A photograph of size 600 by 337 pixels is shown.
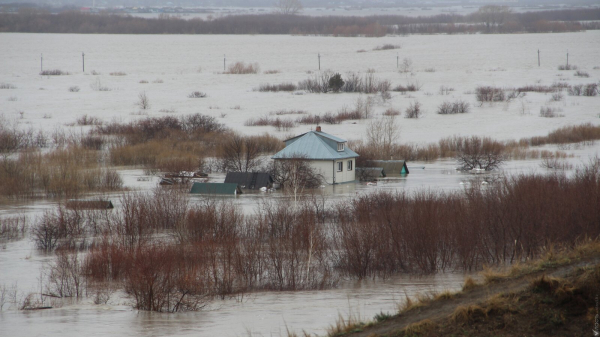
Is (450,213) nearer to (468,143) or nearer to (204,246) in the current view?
(204,246)

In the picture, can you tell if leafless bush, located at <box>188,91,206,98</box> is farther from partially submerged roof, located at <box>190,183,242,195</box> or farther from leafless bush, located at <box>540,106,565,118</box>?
partially submerged roof, located at <box>190,183,242,195</box>

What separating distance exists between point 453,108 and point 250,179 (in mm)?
30583

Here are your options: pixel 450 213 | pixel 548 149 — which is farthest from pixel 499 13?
pixel 450 213

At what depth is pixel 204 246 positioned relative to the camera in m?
21.4

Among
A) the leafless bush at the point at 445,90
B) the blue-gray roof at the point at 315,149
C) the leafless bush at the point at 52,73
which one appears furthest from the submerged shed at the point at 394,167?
the leafless bush at the point at 52,73

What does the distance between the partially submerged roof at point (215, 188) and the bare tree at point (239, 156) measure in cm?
604

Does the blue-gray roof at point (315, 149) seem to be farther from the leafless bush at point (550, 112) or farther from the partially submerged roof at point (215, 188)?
the leafless bush at point (550, 112)

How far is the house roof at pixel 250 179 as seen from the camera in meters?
37.9

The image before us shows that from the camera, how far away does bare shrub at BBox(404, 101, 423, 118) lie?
60.5m

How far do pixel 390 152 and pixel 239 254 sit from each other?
28.0 meters

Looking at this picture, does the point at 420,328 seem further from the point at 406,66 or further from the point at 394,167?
the point at 406,66

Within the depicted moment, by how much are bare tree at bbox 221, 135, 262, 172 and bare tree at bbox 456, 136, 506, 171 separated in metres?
13.4

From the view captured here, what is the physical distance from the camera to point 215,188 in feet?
116

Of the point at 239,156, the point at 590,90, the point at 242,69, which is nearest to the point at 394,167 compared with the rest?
the point at 239,156
